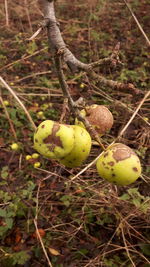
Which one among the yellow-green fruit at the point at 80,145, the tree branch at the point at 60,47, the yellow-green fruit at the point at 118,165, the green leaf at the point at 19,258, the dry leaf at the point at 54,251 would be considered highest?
Result: the tree branch at the point at 60,47

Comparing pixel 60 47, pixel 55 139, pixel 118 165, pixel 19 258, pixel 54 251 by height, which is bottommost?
pixel 54 251

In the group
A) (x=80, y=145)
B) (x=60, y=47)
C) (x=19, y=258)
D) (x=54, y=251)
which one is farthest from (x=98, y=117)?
(x=54, y=251)

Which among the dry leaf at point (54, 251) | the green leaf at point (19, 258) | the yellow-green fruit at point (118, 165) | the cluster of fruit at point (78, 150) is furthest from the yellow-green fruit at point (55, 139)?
the dry leaf at point (54, 251)

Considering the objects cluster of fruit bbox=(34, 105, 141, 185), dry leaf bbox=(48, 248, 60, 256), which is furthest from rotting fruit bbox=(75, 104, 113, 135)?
dry leaf bbox=(48, 248, 60, 256)

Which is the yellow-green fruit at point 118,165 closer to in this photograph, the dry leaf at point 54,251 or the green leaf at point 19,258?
the green leaf at point 19,258

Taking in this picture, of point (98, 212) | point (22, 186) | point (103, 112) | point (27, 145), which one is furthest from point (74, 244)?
point (103, 112)

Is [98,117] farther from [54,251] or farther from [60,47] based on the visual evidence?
[54,251]

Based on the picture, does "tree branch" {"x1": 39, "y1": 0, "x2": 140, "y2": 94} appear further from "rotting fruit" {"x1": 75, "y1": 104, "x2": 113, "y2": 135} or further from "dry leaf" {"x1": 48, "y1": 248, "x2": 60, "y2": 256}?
"dry leaf" {"x1": 48, "y1": 248, "x2": 60, "y2": 256}
